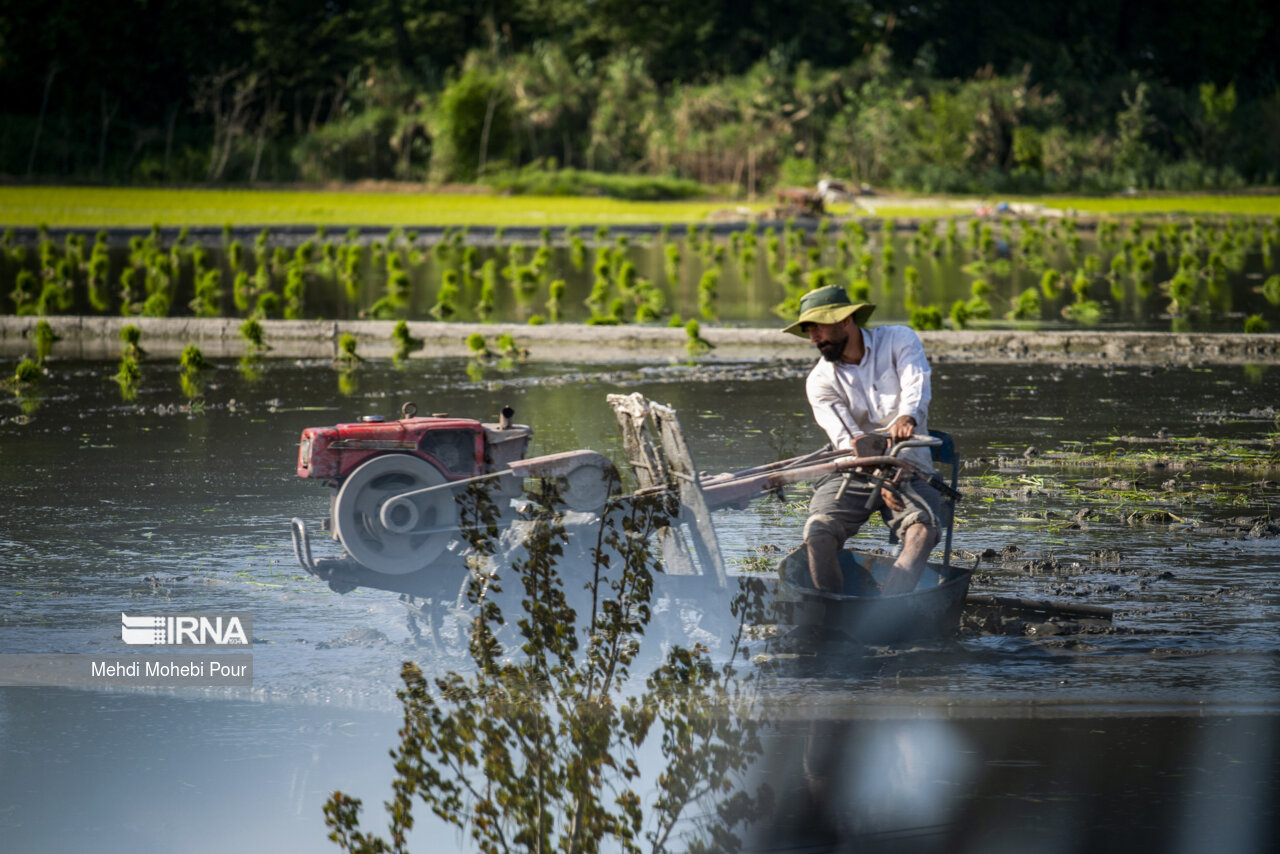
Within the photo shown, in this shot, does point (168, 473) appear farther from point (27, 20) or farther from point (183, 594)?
point (27, 20)

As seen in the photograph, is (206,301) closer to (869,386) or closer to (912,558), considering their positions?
(869,386)

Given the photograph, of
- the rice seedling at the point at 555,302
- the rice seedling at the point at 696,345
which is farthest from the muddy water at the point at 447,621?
the rice seedling at the point at 555,302

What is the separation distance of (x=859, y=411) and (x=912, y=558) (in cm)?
64

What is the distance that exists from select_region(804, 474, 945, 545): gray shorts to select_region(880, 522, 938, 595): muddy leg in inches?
1.6

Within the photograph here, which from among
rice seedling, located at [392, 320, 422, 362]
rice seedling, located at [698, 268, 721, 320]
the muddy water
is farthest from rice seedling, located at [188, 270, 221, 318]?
the muddy water

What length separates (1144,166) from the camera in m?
55.1

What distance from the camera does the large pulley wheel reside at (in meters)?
6.72

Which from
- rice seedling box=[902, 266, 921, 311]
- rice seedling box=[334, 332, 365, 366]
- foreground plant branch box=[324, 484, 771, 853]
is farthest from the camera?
rice seedling box=[902, 266, 921, 311]

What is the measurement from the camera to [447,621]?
7066 millimetres

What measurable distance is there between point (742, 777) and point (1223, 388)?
9540 mm

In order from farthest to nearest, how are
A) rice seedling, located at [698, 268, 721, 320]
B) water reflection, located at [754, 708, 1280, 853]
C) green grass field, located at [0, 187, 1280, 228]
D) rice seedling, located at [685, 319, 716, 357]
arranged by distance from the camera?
1. green grass field, located at [0, 187, 1280, 228]
2. rice seedling, located at [698, 268, 721, 320]
3. rice seedling, located at [685, 319, 716, 357]
4. water reflection, located at [754, 708, 1280, 853]

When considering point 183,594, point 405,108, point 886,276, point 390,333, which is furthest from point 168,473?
point 405,108

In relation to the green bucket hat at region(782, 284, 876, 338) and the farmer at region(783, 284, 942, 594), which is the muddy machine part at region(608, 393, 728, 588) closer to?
the farmer at region(783, 284, 942, 594)

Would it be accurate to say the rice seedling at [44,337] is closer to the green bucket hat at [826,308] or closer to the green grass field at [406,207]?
the green bucket hat at [826,308]
